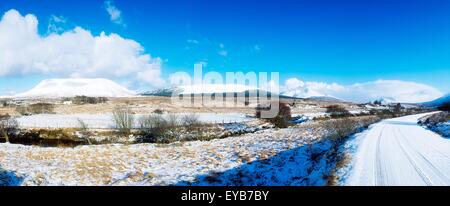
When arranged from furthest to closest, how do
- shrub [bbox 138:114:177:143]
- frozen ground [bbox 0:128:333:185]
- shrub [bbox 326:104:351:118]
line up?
shrub [bbox 326:104:351:118]
shrub [bbox 138:114:177:143]
frozen ground [bbox 0:128:333:185]

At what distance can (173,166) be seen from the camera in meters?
20.7

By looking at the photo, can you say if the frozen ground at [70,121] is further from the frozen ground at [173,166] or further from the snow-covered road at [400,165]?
the snow-covered road at [400,165]

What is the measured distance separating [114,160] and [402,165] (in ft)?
58.1

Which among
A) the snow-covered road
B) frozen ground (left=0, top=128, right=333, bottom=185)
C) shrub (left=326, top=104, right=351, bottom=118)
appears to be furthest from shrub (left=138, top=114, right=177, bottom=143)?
shrub (left=326, top=104, right=351, bottom=118)

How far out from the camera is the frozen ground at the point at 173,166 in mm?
16969

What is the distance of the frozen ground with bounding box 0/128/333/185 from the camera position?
17.0m

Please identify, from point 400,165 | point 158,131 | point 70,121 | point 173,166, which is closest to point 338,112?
point 158,131

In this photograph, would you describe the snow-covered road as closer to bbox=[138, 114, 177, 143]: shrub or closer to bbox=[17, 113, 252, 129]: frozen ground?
bbox=[138, 114, 177, 143]: shrub

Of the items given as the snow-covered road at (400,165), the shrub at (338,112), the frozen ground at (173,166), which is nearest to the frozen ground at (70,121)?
the shrub at (338,112)

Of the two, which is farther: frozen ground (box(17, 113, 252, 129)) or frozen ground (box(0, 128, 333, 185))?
frozen ground (box(17, 113, 252, 129))
